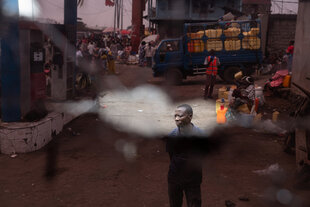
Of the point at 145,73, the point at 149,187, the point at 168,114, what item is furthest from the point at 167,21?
the point at 149,187

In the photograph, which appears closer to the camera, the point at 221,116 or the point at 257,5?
the point at 221,116

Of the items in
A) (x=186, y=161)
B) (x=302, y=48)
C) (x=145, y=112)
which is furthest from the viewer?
(x=145, y=112)

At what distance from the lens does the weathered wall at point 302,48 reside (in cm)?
977

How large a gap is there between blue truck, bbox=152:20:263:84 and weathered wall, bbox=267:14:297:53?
3.65m

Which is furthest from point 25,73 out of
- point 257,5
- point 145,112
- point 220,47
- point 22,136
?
point 257,5

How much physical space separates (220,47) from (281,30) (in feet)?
16.9

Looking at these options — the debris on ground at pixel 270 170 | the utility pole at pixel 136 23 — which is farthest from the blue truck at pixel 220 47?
the utility pole at pixel 136 23

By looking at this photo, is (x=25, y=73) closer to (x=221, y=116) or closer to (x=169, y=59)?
(x=221, y=116)

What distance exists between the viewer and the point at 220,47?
16016mm

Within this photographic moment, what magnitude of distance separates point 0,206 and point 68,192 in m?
0.92

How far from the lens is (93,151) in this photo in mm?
7098

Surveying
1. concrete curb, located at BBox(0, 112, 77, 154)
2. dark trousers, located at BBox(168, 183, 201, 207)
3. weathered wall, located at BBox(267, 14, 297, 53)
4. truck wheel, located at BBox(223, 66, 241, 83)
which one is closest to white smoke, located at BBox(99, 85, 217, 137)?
concrete curb, located at BBox(0, 112, 77, 154)

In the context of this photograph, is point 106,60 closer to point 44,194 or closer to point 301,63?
point 301,63

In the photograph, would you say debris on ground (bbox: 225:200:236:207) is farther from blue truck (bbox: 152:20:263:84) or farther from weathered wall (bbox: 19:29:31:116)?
blue truck (bbox: 152:20:263:84)
